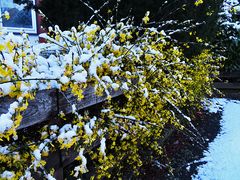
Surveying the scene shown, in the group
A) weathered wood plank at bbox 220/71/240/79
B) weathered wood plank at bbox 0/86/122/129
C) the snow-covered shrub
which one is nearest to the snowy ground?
the snow-covered shrub

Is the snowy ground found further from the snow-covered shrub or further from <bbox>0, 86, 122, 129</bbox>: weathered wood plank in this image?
<bbox>0, 86, 122, 129</bbox>: weathered wood plank

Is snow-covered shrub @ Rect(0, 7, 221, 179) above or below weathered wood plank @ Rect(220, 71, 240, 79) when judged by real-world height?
above

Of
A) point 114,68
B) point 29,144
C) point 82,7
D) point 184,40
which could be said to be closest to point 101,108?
point 114,68

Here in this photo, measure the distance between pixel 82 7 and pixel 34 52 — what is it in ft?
6.83

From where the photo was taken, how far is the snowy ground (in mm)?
3619

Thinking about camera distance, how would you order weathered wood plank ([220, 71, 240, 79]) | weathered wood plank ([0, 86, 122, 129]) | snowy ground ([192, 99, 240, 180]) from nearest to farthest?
weathered wood plank ([0, 86, 122, 129])
snowy ground ([192, 99, 240, 180])
weathered wood plank ([220, 71, 240, 79])

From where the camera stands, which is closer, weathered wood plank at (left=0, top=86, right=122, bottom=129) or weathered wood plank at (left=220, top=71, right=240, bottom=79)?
weathered wood plank at (left=0, top=86, right=122, bottom=129)

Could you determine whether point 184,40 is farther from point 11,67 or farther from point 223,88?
point 223,88

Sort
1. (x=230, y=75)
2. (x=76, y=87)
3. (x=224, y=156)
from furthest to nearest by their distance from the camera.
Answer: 1. (x=230, y=75)
2. (x=224, y=156)
3. (x=76, y=87)

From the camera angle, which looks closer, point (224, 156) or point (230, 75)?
point (224, 156)

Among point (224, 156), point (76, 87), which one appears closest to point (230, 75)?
point (224, 156)

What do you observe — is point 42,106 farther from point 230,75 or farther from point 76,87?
point 230,75

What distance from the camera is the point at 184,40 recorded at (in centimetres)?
452

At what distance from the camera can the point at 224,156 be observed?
4184 mm
